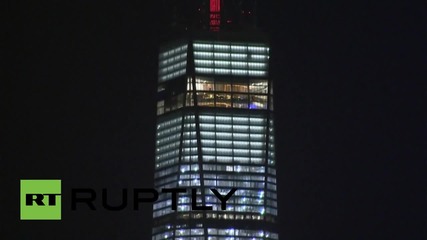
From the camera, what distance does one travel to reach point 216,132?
54.2 m

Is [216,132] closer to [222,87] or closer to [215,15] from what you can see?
[222,87]

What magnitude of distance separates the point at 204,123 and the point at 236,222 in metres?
4.07

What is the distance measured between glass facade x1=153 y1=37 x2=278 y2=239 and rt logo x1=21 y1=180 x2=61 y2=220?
10597 millimetres

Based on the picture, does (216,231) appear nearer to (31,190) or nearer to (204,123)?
(204,123)

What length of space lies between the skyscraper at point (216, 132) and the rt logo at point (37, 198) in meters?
10.8

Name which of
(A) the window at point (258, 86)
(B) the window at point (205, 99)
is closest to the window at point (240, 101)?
(A) the window at point (258, 86)

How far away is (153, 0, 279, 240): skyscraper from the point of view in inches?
1982

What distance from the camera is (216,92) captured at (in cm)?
5475

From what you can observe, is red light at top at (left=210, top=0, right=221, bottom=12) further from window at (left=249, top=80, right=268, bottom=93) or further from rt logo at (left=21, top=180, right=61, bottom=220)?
rt logo at (left=21, top=180, right=61, bottom=220)

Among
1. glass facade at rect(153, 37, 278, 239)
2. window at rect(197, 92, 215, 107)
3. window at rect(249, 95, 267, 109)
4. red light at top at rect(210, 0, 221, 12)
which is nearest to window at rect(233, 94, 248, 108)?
glass facade at rect(153, 37, 278, 239)

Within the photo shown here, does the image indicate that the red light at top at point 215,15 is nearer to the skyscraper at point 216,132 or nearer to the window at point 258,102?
the skyscraper at point 216,132

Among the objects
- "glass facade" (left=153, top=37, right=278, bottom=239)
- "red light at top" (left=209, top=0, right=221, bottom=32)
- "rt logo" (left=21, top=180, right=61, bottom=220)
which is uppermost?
"red light at top" (left=209, top=0, right=221, bottom=32)

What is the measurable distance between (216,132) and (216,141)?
1.53ft

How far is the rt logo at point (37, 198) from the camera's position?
118ft
